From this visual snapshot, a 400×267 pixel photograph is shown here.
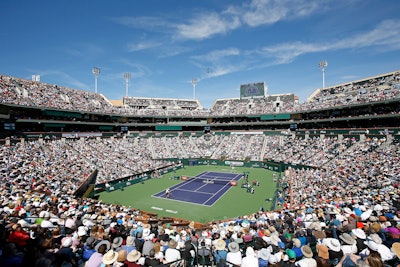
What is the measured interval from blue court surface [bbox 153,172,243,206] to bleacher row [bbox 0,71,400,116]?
24756 millimetres

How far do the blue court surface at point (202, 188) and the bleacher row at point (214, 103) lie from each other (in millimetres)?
24756

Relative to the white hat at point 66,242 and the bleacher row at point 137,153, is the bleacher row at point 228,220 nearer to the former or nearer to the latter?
the white hat at point 66,242

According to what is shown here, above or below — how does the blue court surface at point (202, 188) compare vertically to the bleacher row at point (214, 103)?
below

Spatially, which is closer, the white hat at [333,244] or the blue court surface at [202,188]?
the white hat at [333,244]

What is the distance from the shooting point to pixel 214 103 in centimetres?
6962

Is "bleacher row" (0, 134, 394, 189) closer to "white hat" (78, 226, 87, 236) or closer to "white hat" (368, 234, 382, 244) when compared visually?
"white hat" (78, 226, 87, 236)

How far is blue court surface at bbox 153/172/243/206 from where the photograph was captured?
82.6 ft

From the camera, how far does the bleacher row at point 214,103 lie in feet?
117

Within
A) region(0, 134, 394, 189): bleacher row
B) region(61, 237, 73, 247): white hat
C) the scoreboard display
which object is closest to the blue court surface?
region(0, 134, 394, 189): bleacher row

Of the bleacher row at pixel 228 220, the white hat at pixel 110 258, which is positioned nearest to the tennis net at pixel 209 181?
the bleacher row at pixel 228 220

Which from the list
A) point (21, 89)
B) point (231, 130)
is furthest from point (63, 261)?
point (231, 130)

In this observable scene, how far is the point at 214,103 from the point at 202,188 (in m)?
43.4

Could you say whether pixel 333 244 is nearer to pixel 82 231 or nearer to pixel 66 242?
pixel 66 242

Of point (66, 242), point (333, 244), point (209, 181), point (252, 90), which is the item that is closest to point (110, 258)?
point (66, 242)
